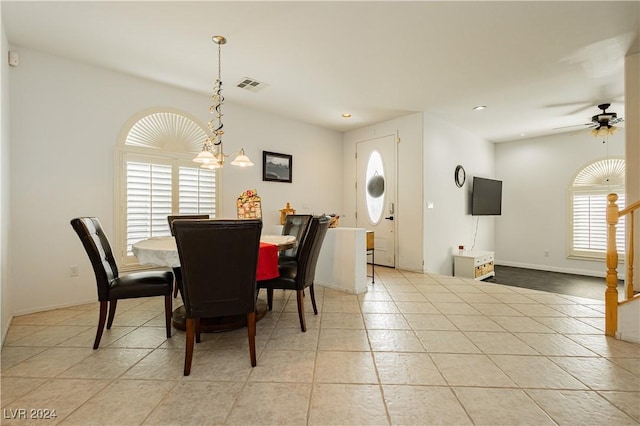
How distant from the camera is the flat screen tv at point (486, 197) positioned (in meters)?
5.83

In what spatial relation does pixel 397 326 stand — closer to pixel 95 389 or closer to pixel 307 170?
pixel 95 389

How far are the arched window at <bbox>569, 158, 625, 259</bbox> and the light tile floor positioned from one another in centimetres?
379

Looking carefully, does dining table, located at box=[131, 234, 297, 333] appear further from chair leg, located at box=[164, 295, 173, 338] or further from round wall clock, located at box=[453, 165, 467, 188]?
round wall clock, located at box=[453, 165, 467, 188]

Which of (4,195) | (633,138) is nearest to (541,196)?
(633,138)

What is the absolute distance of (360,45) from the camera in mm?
2791

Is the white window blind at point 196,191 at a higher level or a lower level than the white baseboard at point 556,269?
higher

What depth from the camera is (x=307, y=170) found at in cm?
536

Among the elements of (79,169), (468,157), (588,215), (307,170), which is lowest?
(588,215)

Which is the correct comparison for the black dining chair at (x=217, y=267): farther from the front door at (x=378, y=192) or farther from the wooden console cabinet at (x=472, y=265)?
the wooden console cabinet at (x=472, y=265)

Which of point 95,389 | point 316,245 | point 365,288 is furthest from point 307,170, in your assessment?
point 95,389

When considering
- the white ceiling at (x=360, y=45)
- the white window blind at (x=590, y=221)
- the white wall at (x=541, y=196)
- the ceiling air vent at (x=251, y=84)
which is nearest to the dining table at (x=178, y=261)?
the white ceiling at (x=360, y=45)

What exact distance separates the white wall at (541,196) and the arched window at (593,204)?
12 centimetres

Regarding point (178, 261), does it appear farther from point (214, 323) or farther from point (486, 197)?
point (486, 197)

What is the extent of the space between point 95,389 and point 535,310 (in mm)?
3755
